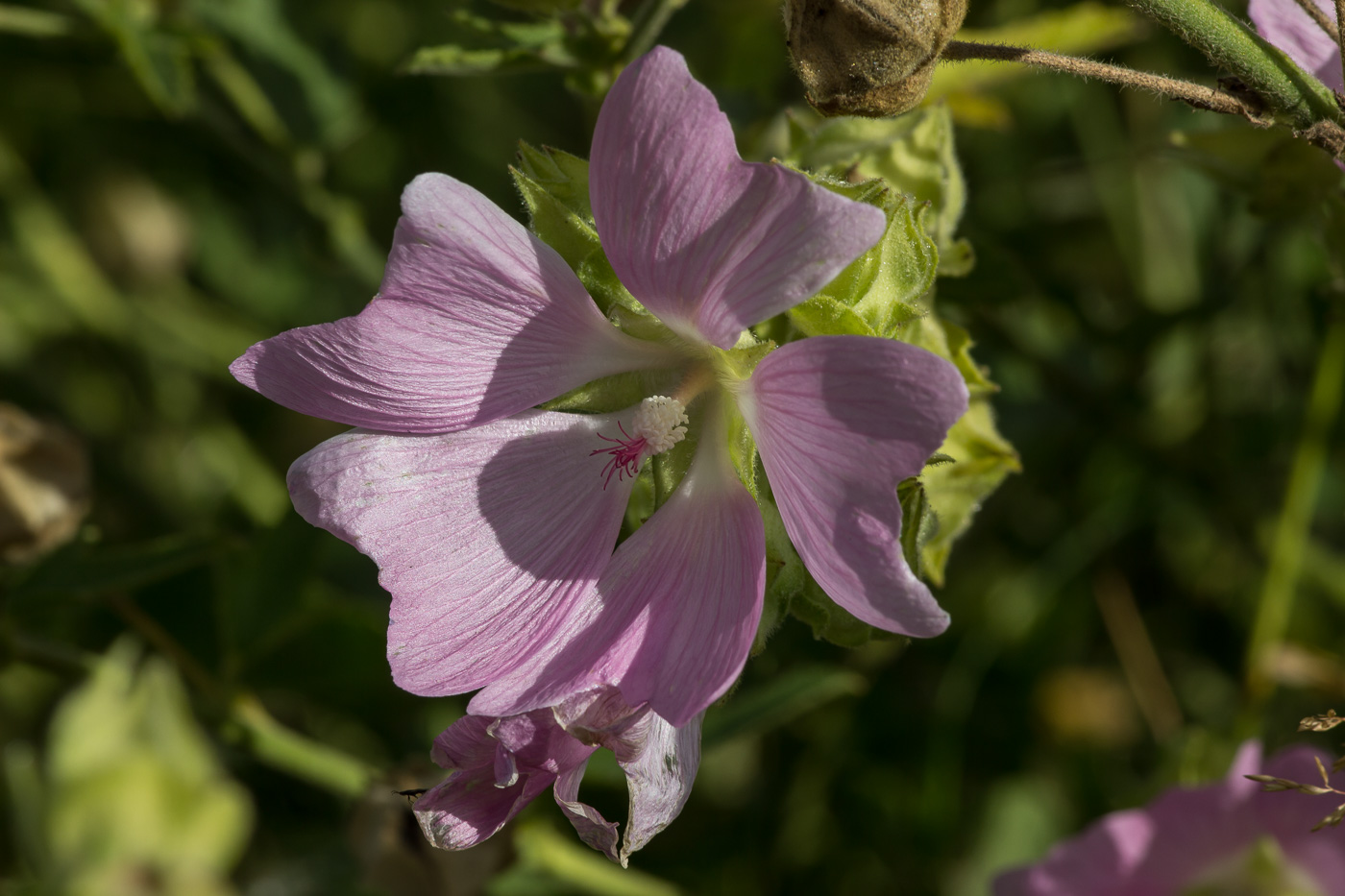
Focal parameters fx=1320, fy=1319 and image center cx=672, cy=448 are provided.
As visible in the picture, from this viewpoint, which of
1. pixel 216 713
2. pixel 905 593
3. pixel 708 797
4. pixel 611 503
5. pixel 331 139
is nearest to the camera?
pixel 905 593

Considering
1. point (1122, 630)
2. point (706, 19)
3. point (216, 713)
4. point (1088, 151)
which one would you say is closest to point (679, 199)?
point (216, 713)

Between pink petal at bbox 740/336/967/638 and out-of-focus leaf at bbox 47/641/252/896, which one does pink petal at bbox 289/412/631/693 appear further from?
out-of-focus leaf at bbox 47/641/252/896

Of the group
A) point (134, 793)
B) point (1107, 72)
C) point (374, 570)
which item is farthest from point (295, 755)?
point (1107, 72)

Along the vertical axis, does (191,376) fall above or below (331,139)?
below

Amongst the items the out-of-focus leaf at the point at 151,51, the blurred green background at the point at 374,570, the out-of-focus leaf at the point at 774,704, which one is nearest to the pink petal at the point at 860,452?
the blurred green background at the point at 374,570

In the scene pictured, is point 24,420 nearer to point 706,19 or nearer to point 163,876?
point 163,876

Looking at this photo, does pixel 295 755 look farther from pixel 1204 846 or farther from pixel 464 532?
pixel 1204 846

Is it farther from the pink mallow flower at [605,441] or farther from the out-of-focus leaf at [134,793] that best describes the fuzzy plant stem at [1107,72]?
the out-of-focus leaf at [134,793]
